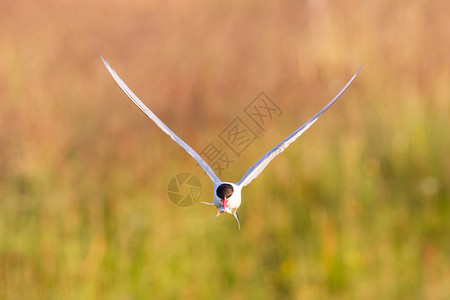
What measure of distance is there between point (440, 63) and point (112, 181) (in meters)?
1.69

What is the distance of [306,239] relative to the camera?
221 cm

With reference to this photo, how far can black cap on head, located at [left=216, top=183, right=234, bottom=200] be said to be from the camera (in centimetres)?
39

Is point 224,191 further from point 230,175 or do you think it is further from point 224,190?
point 230,175

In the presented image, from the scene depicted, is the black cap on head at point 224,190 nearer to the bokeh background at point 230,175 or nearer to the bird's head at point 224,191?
the bird's head at point 224,191

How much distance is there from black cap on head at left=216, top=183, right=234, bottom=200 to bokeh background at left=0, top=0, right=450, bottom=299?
56.3 inches

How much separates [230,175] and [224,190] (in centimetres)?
153

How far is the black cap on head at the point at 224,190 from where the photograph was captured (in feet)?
1.27

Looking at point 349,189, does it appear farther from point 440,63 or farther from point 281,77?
point 440,63

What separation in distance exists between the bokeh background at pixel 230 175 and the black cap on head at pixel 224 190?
4.69ft

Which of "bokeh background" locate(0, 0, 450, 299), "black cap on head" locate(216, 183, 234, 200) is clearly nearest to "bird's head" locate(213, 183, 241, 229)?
"black cap on head" locate(216, 183, 234, 200)

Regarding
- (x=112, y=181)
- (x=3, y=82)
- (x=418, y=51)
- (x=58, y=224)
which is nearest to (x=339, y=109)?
(x=418, y=51)

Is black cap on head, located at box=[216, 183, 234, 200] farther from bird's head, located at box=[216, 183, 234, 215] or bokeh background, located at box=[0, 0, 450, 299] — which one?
bokeh background, located at box=[0, 0, 450, 299]

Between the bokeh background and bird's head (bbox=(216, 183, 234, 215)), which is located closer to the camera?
bird's head (bbox=(216, 183, 234, 215))

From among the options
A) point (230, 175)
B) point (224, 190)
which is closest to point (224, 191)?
point (224, 190)
